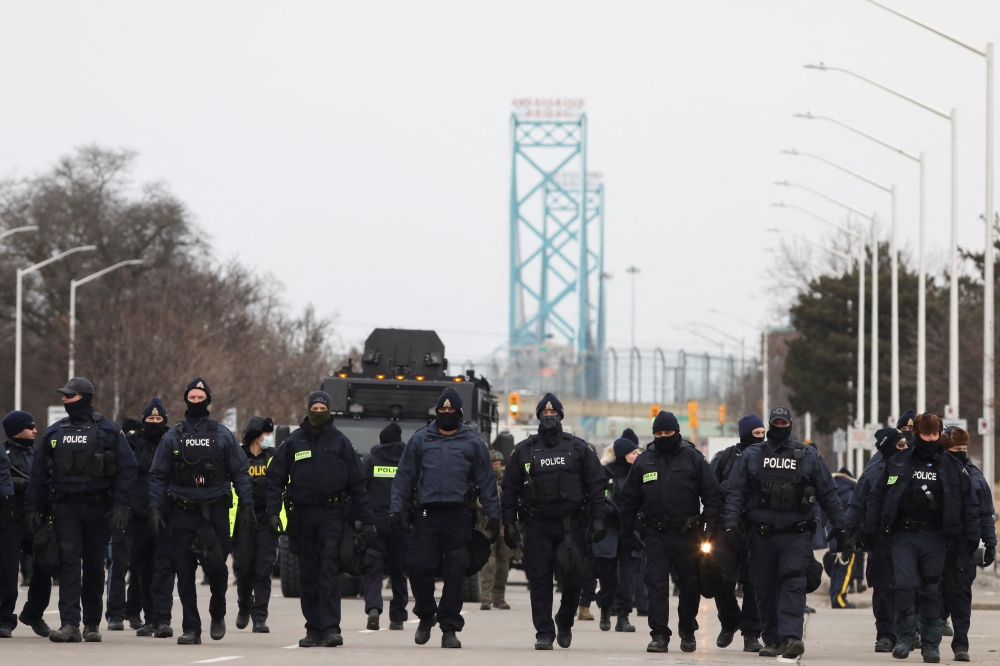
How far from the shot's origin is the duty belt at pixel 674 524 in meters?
16.1

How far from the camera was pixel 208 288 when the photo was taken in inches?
2734

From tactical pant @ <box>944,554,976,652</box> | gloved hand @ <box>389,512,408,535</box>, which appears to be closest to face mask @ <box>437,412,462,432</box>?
gloved hand @ <box>389,512,408,535</box>

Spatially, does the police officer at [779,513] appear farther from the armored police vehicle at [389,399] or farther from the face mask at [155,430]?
the armored police vehicle at [389,399]

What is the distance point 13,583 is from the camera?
16.3 meters

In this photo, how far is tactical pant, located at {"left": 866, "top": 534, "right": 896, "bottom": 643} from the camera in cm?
1700

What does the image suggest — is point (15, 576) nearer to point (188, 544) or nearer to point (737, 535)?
point (188, 544)

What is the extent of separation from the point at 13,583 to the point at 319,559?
2742 millimetres

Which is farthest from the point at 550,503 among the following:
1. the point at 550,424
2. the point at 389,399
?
the point at 389,399

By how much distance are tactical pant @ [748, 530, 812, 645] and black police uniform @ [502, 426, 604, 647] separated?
132cm

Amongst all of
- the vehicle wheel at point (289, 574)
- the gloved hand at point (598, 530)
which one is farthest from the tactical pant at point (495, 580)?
the gloved hand at point (598, 530)

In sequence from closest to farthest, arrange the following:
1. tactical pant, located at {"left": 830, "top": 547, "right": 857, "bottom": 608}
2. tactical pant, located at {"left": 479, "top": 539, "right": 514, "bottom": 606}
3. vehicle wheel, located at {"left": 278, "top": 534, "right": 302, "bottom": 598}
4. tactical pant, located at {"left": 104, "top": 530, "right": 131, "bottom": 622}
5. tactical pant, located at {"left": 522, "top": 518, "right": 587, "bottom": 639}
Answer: tactical pant, located at {"left": 522, "top": 518, "right": 587, "bottom": 639}
tactical pant, located at {"left": 104, "top": 530, "right": 131, "bottom": 622}
tactical pant, located at {"left": 479, "top": 539, "right": 514, "bottom": 606}
vehicle wheel, located at {"left": 278, "top": 534, "right": 302, "bottom": 598}
tactical pant, located at {"left": 830, "top": 547, "right": 857, "bottom": 608}

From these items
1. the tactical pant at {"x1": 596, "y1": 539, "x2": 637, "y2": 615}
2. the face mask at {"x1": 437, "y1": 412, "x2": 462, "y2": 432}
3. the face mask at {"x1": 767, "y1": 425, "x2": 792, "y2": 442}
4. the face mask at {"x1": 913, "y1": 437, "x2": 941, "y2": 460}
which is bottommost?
the tactical pant at {"x1": 596, "y1": 539, "x2": 637, "y2": 615}

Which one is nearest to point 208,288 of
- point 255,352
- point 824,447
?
point 255,352

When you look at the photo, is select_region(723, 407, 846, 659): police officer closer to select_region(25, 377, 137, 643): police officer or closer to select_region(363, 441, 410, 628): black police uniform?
select_region(363, 441, 410, 628): black police uniform
